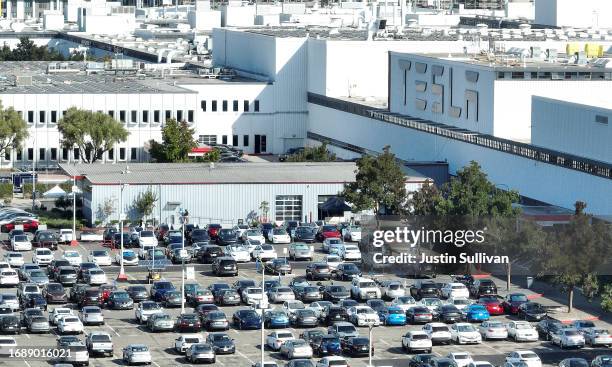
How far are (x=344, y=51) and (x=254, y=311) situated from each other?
48.0 m

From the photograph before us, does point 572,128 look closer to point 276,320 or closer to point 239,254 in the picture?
point 239,254

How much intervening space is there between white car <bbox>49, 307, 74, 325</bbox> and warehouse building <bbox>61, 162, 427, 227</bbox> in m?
19.9

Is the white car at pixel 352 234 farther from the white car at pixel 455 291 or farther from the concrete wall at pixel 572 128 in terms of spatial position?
the white car at pixel 455 291

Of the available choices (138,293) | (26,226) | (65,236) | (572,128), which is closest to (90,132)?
(26,226)

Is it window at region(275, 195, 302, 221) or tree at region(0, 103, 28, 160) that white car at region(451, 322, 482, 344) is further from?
tree at region(0, 103, 28, 160)

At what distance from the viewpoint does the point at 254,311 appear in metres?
56.0

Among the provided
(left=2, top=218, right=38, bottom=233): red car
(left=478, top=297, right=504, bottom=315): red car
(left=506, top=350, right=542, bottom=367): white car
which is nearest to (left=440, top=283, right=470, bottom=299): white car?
(left=478, top=297, right=504, bottom=315): red car

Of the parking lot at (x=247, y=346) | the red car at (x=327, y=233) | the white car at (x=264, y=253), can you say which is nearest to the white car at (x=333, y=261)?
the white car at (x=264, y=253)

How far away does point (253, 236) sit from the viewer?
236 ft

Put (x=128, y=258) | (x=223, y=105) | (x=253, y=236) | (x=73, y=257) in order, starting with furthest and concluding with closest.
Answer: (x=223, y=105), (x=253, y=236), (x=128, y=258), (x=73, y=257)

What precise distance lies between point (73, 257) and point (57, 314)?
11.7 metres

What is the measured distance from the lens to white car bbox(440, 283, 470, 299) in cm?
6000

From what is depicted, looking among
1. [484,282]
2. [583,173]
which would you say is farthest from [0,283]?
[583,173]

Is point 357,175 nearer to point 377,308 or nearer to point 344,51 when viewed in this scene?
point 377,308
